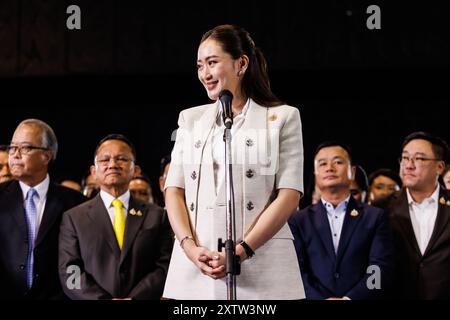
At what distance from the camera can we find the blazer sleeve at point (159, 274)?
3.52 metres

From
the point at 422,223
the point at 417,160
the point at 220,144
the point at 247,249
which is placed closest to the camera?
the point at 247,249

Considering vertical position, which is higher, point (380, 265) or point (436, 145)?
point (436, 145)

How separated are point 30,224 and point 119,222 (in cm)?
46

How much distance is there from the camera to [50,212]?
3.73 meters

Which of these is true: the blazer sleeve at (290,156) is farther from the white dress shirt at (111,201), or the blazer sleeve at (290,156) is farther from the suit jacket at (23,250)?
the suit jacket at (23,250)

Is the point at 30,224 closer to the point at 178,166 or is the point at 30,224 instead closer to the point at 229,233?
the point at 178,166

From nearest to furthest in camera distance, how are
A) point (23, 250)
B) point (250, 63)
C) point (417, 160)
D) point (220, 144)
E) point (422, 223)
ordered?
point (220, 144) < point (250, 63) < point (23, 250) < point (422, 223) < point (417, 160)

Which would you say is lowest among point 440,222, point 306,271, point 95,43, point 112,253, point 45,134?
point 306,271

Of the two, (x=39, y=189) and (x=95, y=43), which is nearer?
(x=39, y=189)

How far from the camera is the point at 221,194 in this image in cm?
233

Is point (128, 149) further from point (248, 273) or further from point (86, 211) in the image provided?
point (248, 273)

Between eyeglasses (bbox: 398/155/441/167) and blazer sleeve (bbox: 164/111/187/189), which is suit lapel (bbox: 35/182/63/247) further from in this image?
eyeglasses (bbox: 398/155/441/167)

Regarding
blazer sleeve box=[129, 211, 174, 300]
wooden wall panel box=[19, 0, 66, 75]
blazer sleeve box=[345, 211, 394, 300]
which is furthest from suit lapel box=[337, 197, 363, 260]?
wooden wall panel box=[19, 0, 66, 75]

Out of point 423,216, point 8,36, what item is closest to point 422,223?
point 423,216
